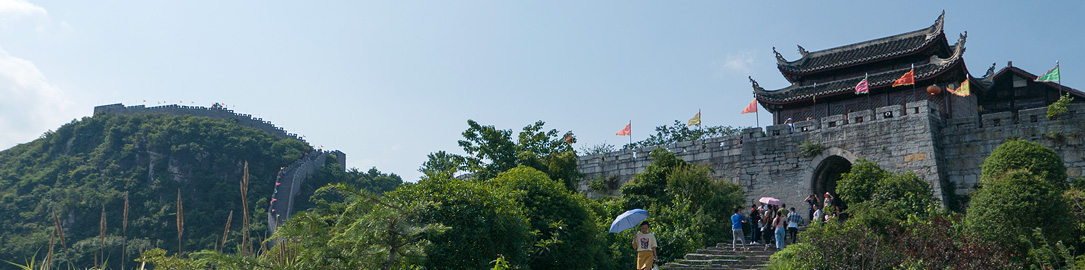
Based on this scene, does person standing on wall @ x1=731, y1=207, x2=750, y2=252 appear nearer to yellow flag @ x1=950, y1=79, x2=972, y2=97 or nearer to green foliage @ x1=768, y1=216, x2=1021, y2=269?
green foliage @ x1=768, y1=216, x2=1021, y2=269

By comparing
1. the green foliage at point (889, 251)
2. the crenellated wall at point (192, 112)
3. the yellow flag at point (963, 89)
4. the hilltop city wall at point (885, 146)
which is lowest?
the green foliage at point (889, 251)

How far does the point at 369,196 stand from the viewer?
896 centimetres

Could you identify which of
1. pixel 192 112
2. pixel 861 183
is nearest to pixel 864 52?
pixel 861 183

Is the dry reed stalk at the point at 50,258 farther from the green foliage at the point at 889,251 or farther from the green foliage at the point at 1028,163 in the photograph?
the green foliage at the point at 1028,163

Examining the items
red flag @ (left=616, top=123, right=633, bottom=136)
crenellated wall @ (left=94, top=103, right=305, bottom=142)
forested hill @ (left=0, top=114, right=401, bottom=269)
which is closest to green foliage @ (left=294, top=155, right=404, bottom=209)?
forested hill @ (left=0, top=114, right=401, bottom=269)

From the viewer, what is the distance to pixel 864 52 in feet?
73.0

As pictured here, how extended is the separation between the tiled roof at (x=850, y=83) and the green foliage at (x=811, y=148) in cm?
251

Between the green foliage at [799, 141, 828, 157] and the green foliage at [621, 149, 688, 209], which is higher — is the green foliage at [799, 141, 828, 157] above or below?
above

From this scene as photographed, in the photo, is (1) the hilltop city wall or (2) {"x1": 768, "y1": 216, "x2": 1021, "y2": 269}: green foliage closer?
(2) {"x1": 768, "y1": 216, "x2": 1021, "y2": 269}: green foliage

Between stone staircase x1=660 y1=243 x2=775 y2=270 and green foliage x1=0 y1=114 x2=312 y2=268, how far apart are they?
121 ft

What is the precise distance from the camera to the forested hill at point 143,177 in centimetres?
5244

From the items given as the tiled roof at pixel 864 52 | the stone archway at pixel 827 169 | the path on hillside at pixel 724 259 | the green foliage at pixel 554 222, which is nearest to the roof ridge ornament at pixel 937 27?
the tiled roof at pixel 864 52

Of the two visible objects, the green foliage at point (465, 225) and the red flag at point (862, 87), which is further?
the red flag at point (862, 87)

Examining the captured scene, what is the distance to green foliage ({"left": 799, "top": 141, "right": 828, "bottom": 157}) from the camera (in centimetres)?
1959
